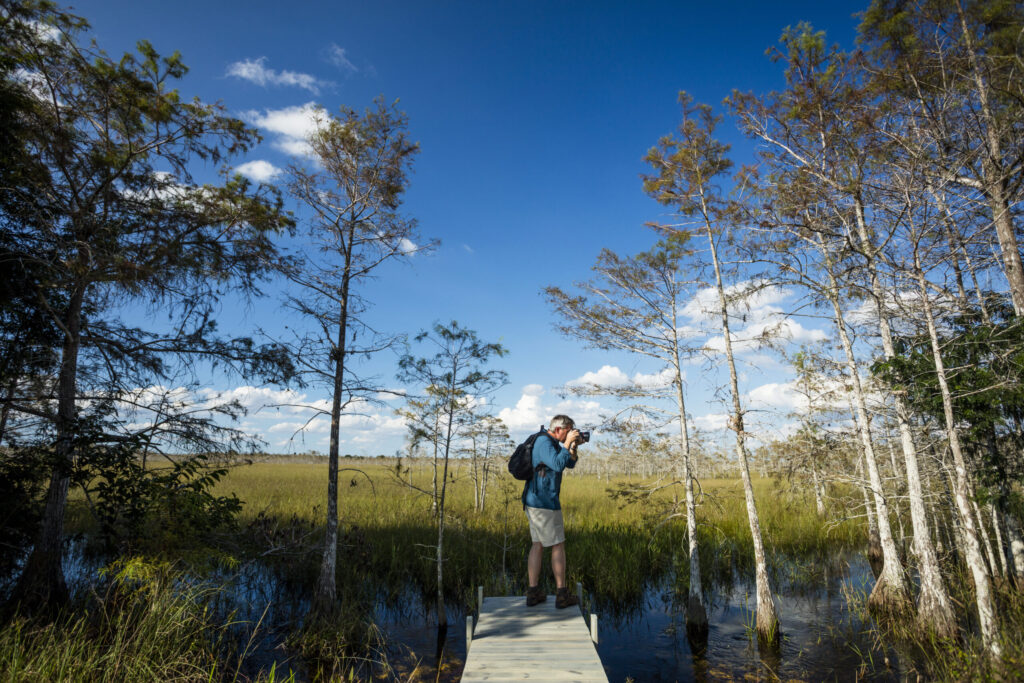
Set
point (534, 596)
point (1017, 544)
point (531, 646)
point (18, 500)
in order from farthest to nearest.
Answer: point (1017, 544)
point (18, 500)
point (534, 596)
point (531, 646)

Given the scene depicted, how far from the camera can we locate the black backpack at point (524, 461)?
5.91 metres

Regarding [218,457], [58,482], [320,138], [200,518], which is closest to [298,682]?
[200,518]

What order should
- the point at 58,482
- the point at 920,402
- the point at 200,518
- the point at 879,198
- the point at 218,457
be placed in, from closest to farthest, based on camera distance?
the point at 879,198
the point at 200,518
the point at 920,402
the point at 58,482
the point at 218,457

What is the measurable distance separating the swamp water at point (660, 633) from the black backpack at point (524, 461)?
11.7ft

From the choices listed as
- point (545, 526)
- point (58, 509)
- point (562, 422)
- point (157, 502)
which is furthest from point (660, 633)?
point (58, 509)

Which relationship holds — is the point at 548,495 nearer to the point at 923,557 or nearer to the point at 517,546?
the point at 923,557

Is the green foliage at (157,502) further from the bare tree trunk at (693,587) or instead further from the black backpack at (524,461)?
the bare tree trunk at (693,587)

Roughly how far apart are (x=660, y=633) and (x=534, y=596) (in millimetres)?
4361

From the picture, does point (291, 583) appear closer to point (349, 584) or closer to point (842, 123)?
point (349, 584)

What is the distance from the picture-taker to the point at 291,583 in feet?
37.6

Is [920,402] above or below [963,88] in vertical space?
below

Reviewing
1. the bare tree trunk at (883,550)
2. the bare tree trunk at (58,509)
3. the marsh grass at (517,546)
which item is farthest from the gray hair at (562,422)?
the bare tree trunk at (58,509)

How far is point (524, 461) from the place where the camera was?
235 inches

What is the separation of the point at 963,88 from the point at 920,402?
5265 millimetres
